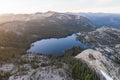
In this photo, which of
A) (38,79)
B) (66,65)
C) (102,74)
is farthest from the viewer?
(66,65)

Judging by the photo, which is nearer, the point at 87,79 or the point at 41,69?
the point at 87,79

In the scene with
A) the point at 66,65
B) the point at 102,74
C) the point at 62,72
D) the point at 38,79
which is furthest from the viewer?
the point at 66,65

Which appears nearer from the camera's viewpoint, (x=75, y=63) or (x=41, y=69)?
(x=41, y=69)

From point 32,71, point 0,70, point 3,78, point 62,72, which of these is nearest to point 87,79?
point 62,72

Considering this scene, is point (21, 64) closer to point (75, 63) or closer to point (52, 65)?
point (52, 65)

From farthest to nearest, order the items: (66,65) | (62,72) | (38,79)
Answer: (66,65), (62,72), (38,79)

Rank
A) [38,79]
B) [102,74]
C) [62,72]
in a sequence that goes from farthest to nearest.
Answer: [102,74] → [62,72] → [38,79]

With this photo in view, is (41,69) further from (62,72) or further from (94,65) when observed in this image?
(94,65)

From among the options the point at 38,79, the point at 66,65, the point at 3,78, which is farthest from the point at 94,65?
the point at 3,78

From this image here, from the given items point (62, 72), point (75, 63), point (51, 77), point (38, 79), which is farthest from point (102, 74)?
point (38, 79)
